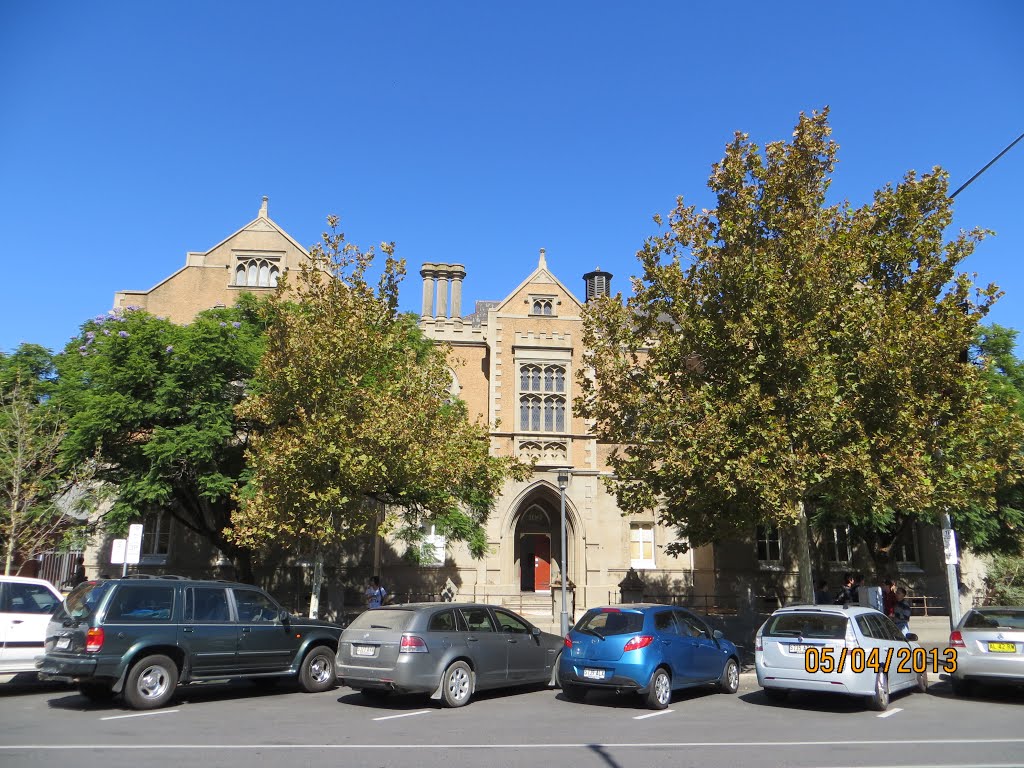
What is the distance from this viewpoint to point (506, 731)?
30.3 ft

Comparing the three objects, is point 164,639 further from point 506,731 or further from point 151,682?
point 506,731

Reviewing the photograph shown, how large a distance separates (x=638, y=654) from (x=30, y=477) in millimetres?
15792

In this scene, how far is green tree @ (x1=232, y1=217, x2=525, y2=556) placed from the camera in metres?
15.8

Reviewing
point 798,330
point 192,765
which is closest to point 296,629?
point 192,765

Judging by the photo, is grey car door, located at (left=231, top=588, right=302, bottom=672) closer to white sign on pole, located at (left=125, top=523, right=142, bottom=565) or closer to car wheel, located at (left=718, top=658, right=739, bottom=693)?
white sign on pole, located at (left=125, top=523, right=142, bottom=565)

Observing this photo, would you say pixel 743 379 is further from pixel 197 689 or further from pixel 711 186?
pixel 197 689

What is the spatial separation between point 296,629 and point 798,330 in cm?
1095

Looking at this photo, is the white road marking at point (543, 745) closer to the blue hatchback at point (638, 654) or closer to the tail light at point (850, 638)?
the tail light at point (850, 638)

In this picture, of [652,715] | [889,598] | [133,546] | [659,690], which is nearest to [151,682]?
[133,546]

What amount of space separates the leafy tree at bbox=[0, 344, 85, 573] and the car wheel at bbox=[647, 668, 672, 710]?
45.6ft

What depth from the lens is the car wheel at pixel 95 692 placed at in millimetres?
11180

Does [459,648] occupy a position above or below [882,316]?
below

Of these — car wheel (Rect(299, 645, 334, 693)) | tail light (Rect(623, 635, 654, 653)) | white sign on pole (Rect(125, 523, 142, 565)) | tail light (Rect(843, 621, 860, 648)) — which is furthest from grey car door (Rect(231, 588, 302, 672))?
tail light (Rect(843, 621, 860, 648))

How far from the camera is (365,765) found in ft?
23.9
